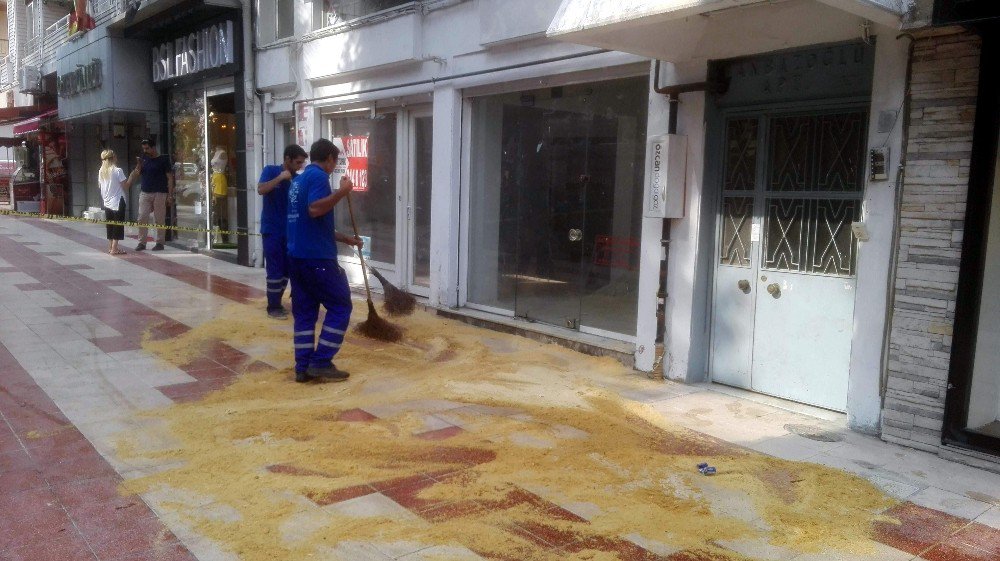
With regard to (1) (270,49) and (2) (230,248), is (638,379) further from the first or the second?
(2) (230,248)

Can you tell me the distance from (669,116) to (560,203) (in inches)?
74.4

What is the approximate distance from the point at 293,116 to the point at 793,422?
9.57 m

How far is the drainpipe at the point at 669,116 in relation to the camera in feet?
20.6

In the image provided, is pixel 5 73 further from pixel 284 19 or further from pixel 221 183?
pixel 284 19

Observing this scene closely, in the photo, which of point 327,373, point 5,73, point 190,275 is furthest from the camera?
point 5,73

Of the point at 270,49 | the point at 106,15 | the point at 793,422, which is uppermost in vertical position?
the point at 106,15

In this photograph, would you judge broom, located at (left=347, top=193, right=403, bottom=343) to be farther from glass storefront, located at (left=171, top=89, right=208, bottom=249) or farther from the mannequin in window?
glass storefront, located at (left=171, top=89, right=208, bottom=249)

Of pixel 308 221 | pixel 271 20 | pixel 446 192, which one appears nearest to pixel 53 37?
pixel 271 20

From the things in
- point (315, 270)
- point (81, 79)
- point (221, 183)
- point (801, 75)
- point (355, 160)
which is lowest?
point (315, 270)

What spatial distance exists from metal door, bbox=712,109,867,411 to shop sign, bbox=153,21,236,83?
403 inches

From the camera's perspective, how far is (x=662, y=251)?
22.1ft

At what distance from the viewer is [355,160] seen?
37.8 feet

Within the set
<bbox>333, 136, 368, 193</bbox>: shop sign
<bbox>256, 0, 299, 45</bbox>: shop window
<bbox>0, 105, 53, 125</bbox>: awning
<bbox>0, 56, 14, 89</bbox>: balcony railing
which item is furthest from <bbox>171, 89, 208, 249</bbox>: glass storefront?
<bbox>0, 56, 14, 89</bbox>: balcony railing

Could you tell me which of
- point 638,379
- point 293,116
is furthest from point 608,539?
point 293,116
